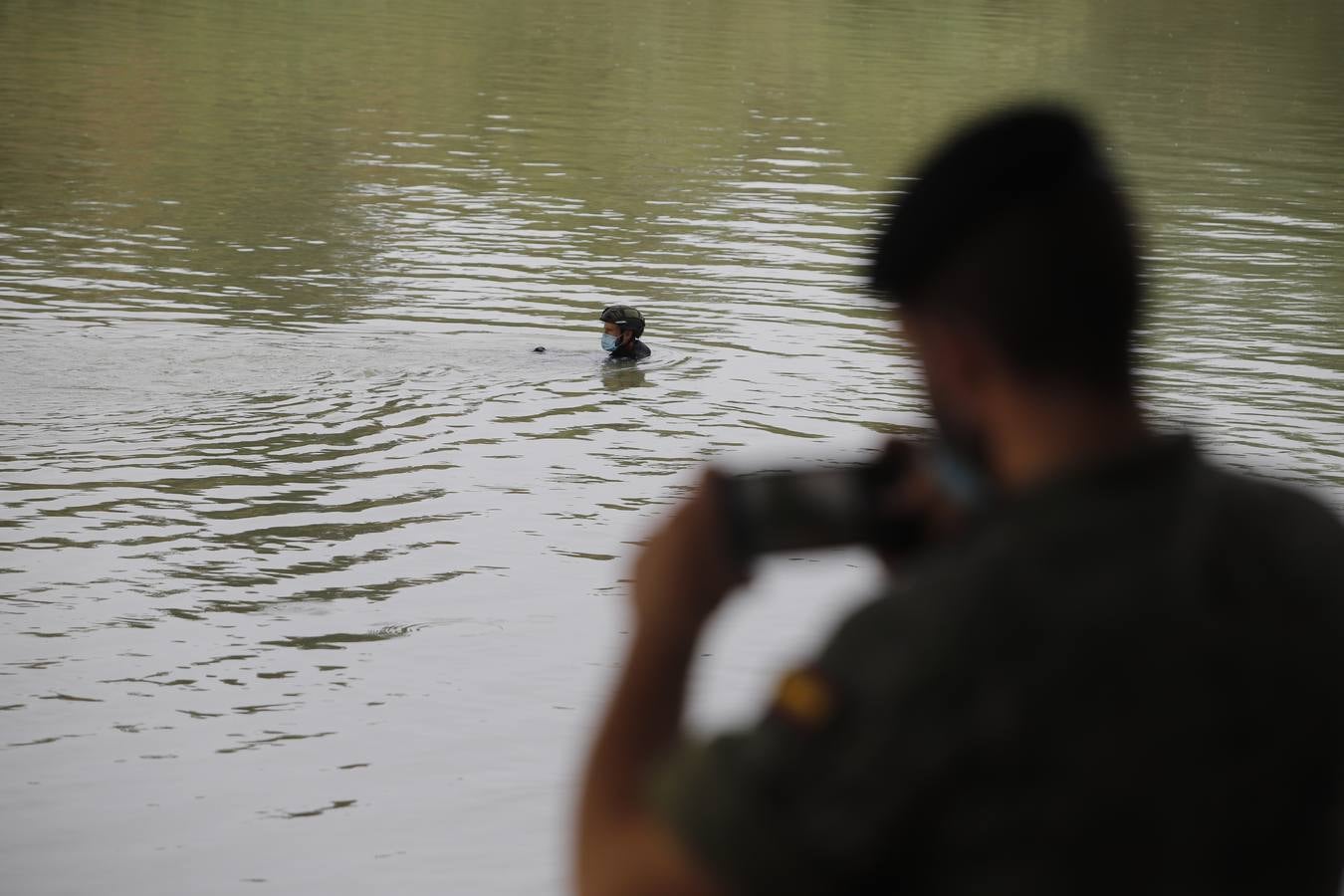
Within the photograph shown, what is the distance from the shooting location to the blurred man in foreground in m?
1.71

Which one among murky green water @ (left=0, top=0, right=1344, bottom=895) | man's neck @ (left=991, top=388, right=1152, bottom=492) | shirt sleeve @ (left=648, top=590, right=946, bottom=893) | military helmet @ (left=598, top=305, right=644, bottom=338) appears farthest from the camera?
military helmet @ (left=598, top=305, right=644, bottom=338)

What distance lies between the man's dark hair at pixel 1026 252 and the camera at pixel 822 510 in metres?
0.19

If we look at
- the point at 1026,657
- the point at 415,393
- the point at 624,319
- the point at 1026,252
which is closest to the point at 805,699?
the point at 1026,657

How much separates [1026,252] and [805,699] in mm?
529

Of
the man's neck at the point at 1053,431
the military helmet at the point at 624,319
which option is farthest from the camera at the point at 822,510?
the military helmet at the point at 624,319

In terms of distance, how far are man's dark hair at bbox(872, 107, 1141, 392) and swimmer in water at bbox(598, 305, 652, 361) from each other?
1330 centimetres

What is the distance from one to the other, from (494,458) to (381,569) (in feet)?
8.59

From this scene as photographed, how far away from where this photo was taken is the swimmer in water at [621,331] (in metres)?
15.2

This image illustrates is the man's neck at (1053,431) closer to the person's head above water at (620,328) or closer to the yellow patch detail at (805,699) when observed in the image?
the yellow patch detail at (805,699)

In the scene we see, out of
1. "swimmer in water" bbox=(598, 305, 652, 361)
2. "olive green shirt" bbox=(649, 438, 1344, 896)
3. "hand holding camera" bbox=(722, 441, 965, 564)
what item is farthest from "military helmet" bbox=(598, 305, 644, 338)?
"olive green shirt" bbox=(649, 438, 1344, 896)

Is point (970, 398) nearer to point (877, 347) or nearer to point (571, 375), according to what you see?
point (571, 375)

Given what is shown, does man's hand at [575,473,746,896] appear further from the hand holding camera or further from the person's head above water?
the person's head above water

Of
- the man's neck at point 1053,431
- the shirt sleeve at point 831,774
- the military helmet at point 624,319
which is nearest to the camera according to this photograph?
the shirt sleeve at point 831,774

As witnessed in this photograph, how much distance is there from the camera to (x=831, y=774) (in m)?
1.71
